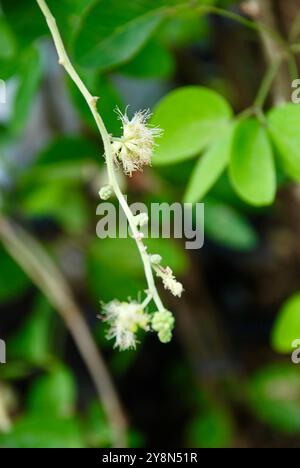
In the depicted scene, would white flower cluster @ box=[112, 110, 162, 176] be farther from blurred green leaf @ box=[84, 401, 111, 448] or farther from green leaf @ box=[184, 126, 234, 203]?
blurred green leaf @ box=[84, 401, 111, 448]

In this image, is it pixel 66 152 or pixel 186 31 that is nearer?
pixel 66 152

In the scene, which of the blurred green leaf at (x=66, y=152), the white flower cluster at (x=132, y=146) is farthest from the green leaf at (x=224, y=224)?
the white flower cluster at (x=132, y=146)

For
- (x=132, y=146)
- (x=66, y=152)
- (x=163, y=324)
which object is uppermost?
(x=66, y=152)

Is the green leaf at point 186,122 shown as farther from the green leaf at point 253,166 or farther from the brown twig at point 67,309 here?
the brown twig at point 67,309

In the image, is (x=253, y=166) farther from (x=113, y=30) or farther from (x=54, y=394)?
(x=54, y=394)

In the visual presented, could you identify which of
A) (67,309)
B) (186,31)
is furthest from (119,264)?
(186,31)

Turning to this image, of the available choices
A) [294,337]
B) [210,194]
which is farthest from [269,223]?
[294,337]

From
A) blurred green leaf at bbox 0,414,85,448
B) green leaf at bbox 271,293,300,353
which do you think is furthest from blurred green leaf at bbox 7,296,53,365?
green leaf at bbox 271,293,300,353
